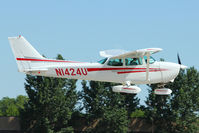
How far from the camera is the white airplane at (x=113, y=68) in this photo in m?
27.0

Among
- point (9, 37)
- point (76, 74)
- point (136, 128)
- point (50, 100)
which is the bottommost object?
point (136, 128)

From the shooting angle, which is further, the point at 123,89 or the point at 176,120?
the point at 176,120

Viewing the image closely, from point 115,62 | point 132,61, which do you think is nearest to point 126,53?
point 132,61

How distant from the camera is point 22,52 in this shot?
27.9 metres

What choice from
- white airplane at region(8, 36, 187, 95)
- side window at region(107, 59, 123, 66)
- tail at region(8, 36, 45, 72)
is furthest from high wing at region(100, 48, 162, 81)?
tail at region(8, 36, 45, 72)

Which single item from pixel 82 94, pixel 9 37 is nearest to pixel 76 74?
pixel 9 37

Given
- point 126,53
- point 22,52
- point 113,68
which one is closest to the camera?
point 126,53

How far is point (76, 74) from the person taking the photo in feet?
89.9

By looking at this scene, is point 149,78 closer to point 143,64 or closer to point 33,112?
point 143,64

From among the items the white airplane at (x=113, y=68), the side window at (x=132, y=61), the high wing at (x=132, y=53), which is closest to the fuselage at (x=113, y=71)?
the white airplane at (x=113, y=68)

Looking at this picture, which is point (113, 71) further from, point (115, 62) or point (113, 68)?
point (115, 62)

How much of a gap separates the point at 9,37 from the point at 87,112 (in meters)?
39.6

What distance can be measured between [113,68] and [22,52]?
6.03 meters

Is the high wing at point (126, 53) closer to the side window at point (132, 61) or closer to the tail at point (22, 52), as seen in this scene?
the side window at point (132, 61)
